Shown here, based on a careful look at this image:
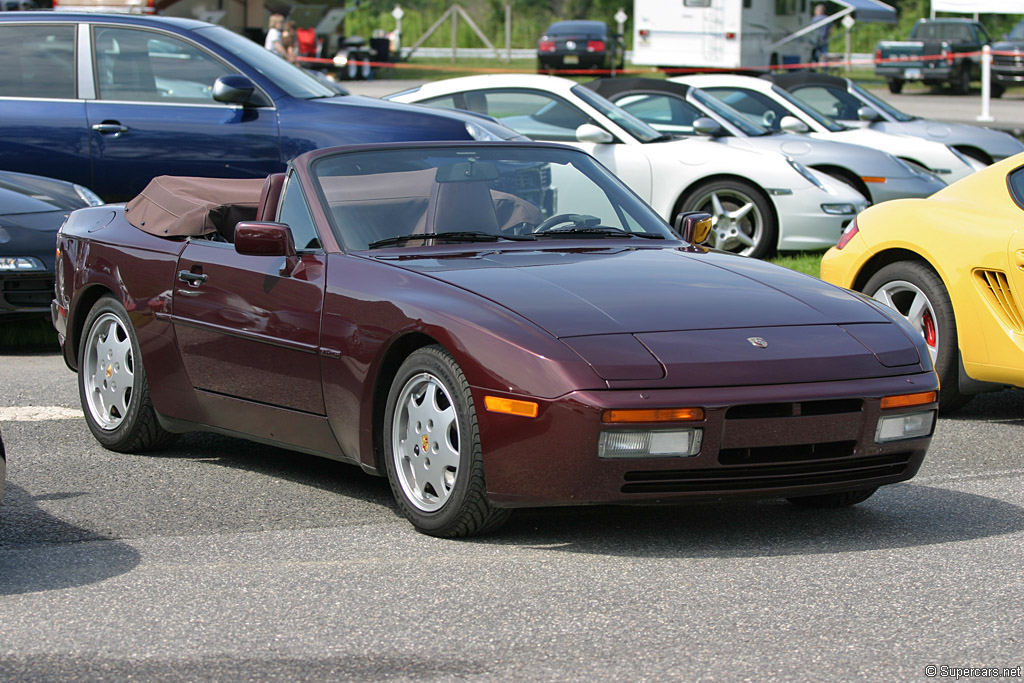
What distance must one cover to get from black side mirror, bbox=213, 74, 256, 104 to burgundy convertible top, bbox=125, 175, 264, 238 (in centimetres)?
341

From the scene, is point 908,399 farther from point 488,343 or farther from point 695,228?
point 695,228

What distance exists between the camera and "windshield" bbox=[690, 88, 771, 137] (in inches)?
577

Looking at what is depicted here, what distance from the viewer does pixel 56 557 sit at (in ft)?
15.6

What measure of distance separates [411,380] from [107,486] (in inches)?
60.0

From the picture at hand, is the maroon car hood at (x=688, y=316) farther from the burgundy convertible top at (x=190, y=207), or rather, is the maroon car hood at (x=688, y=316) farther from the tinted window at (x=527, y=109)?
the tinted window at (x=527, y=109)

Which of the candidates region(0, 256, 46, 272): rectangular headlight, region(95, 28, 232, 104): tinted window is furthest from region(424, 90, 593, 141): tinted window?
region(0, 256, 46, 272): rectangular headlight

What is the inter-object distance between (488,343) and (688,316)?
651 millimetres

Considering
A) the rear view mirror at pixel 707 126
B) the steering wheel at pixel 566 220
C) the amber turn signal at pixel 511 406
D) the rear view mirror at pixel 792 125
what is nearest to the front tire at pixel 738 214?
the rear view mirror at pixel 707 126

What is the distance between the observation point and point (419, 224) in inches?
227

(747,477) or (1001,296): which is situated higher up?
(1001,296)

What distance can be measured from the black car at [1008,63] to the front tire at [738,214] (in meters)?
27.1

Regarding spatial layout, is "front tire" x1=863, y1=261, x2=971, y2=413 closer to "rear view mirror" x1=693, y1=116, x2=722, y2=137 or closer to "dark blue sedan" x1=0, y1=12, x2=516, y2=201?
"dark blue sedan" x1=0, y1=12, x2=516, y2=201

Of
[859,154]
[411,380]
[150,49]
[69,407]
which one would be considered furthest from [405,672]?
[859,154]

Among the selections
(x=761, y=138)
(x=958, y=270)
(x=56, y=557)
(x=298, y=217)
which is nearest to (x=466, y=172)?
(x=298, y=217)
